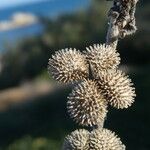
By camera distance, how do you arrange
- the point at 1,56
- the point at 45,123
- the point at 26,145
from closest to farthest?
1. the point at 26,145
2. the point at 45,123
3. the point at 1,56

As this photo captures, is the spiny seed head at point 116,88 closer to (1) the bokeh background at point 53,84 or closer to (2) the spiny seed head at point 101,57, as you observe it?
(2) the spiny seed head at point 101,57

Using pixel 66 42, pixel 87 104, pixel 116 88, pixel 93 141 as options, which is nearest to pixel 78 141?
pixel 93 141

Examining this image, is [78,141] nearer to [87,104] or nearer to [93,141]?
[93,141]

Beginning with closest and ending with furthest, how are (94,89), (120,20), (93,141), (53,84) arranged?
(120,20) < (93,141) < (94,89) < (53,84)

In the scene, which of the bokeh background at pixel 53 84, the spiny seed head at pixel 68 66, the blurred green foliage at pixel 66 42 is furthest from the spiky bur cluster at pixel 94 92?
the blurred green foliage at pixel 66 42

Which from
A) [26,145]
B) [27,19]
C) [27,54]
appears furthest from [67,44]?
[27,19]

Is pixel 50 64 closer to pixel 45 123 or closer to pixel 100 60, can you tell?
pixel 100 60

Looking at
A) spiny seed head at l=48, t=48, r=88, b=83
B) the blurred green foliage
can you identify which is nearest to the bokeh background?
the blurred green foliage
